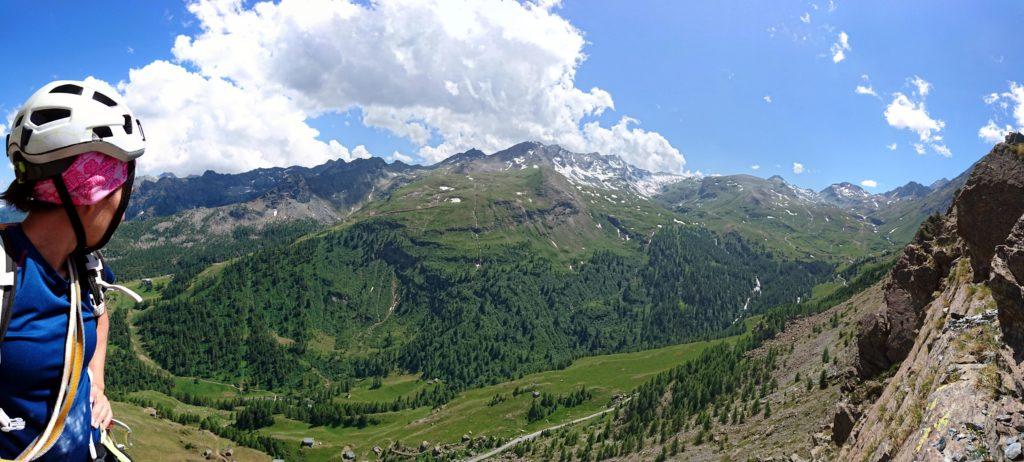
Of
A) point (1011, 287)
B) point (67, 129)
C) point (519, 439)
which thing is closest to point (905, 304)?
point (1011, 287)

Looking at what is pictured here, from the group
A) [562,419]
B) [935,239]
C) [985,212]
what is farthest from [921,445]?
[562,419]

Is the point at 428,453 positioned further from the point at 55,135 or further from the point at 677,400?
the point at 55,135

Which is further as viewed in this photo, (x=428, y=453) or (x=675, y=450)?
(x=428, y=453)

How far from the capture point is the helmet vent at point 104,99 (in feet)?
16.3

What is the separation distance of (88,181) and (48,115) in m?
0.84

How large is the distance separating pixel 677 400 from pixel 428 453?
269ft

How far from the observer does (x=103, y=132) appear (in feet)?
15.4

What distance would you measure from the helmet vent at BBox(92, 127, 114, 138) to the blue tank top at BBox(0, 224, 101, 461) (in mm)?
1106

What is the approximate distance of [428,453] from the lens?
164 m

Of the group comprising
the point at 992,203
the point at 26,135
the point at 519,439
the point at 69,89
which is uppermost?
the point at 69,89

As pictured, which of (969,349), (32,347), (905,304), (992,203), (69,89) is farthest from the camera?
(905,304)

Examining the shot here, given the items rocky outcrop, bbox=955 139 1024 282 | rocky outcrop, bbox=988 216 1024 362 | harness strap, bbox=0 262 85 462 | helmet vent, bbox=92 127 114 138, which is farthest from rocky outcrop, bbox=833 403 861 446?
helmet vent, bbox=92 127 114 138

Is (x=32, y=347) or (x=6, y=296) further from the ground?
(x=6, y=296)

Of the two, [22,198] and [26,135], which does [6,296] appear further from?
[26,135]
